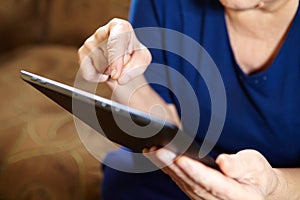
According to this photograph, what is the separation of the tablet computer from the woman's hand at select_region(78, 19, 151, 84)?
118 millimetres

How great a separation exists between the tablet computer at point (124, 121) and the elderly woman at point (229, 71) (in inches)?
5.0

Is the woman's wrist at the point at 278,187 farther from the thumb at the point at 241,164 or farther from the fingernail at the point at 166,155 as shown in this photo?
the fingernail at the point at 166,155

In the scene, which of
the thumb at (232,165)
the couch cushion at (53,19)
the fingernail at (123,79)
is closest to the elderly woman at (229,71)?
the fingernail at (123,79)

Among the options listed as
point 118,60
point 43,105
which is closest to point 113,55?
point 118,60

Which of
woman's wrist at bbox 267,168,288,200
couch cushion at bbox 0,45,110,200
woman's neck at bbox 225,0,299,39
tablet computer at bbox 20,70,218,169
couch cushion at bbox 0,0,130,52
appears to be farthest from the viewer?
couch cushion at bbox 0,0,130,52

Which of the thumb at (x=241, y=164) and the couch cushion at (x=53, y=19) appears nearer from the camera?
the thumb at (x=241, y=164)

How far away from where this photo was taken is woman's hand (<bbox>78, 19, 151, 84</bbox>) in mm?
807

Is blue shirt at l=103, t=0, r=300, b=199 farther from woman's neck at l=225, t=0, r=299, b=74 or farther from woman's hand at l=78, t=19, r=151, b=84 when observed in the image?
woman's hand at l=78, t=19, r=151, b=84

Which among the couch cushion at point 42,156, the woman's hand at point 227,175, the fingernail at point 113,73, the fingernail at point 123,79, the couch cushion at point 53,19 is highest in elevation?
the fingernail at point 113,73

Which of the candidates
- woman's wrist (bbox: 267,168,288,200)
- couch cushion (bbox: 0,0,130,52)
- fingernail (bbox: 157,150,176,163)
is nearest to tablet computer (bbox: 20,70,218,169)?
fingernail (bbox: 157,150,176,163)

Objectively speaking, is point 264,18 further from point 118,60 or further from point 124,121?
point 124,121

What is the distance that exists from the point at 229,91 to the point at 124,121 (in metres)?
0.35

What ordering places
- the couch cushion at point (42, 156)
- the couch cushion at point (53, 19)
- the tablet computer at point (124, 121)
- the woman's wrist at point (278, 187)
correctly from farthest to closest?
1. the couch cushion at point (53, 19)
2. the couch cushion at point (42, 156)
3. the woman's wrist at point (278, 187)
4. the tablet computer at point (124, 121)

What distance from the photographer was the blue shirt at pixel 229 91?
2.90 feet
